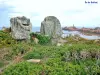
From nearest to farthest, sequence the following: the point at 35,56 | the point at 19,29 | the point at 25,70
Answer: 1. the point at 25,70
2. the point at 35,56
3. the point at 19,29

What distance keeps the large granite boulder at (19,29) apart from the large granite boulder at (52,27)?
4.64 feet

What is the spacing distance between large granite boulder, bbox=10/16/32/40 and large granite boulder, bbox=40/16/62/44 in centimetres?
142

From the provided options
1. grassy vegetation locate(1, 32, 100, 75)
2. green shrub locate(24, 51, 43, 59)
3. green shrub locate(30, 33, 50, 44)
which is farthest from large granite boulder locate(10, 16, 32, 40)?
grassy vegetation locate(1, 32, 100, 75)

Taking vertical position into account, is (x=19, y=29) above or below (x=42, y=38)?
above

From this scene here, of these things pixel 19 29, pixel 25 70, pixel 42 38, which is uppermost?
pixel 19 29

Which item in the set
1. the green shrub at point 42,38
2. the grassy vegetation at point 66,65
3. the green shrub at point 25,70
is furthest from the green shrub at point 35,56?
the green shrub at point 42,38

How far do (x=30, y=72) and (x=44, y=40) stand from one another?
9.57 metres

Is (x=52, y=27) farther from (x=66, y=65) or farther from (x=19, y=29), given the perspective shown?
(x=66, y=65)

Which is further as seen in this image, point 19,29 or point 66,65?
point 19,29

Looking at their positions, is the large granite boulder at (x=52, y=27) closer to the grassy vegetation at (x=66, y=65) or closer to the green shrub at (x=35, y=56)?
the green shrub at (x=35, y=56)

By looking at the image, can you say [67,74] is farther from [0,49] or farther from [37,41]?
[37,41]

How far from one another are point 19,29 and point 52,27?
101 inches

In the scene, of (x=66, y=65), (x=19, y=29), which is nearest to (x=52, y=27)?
(x=19, y=29)

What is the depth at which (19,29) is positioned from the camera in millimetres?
18188
